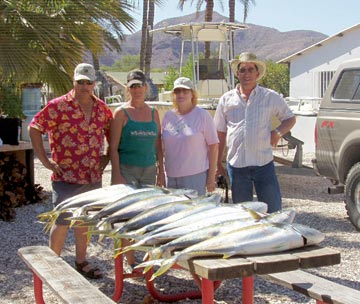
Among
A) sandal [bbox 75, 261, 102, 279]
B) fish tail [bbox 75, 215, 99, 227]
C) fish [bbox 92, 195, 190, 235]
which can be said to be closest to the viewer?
fish [bbox 92, 195, 190, 235]

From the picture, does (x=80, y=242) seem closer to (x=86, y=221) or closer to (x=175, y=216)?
(x=86, y=221)

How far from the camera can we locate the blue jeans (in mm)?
4945

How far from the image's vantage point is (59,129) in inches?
193

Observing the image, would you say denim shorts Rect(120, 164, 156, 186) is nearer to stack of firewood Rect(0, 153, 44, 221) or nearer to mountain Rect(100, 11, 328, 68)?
stack of firewood Rect(0, 153, 44, 221)

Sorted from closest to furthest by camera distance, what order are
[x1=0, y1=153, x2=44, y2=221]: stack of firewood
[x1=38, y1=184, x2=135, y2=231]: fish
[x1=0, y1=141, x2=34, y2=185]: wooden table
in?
[x1=38, y1=184, x2=135, y2=231]: fish, [x1=0, y1=153, x2=44, y2=221]: stack of firewood, [x1=0, y1=141, x2=34, y2=185]: wooden table

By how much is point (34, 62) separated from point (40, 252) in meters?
5.33

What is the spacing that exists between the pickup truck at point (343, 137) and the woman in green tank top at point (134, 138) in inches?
117

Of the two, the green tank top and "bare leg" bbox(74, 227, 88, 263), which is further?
A: "bare leg" bbox(74, 227, 88, 263)

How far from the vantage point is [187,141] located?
195 inches

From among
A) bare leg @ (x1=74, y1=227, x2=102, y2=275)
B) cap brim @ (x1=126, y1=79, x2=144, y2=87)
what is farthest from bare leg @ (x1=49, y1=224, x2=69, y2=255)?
cap brim @ (x1=126, y1=79, x2=144, y2=87)

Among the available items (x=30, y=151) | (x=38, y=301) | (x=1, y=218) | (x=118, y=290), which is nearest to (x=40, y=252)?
(x=38, y=301)

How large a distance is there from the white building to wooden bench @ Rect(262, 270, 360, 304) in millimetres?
20834

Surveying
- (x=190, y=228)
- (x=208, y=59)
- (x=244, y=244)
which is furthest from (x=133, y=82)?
(x=208, y=59)

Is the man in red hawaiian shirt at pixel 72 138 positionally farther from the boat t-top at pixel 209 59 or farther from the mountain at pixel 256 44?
the mountain at pixel 256 44
